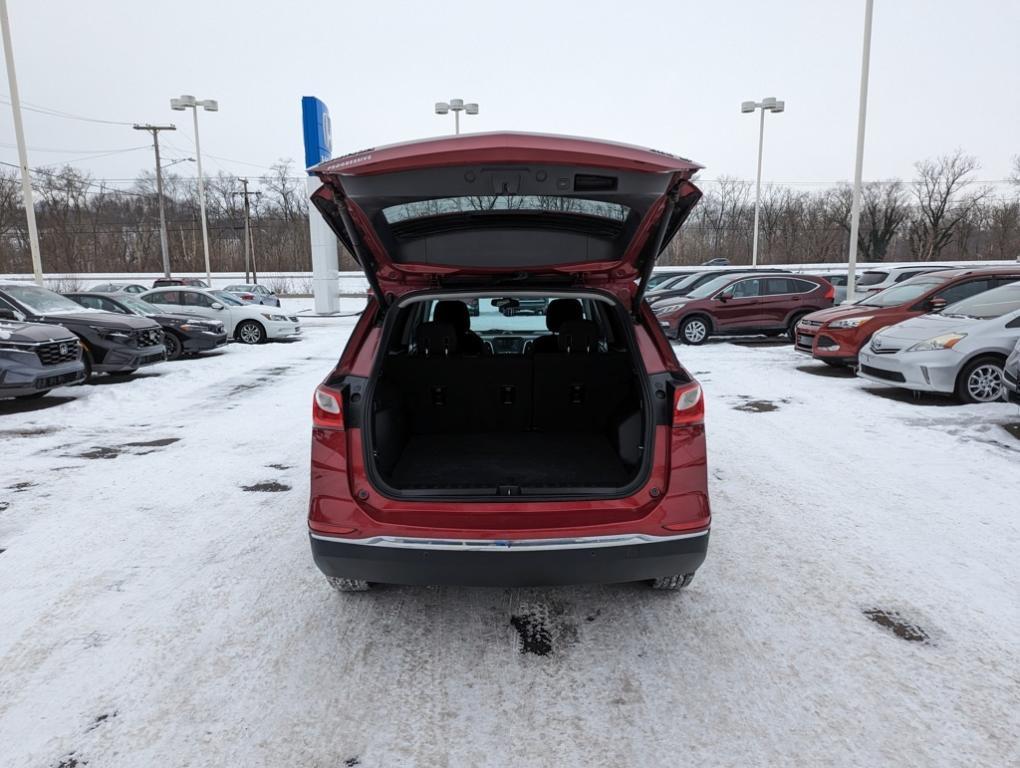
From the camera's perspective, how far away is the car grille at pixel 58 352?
7.66 metres

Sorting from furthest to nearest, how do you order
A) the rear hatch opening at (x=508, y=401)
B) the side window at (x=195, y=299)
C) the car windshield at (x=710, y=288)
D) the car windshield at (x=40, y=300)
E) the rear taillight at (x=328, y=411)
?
the side window at (x=195, y=299), the car windshield at (x=710, y=288), the car windshield at (x=40, y=300), the rear hatch opening at (x=508, y=401), the rear taillight at (x=328, y=411)

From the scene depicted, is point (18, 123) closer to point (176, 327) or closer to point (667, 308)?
point (176, 327)

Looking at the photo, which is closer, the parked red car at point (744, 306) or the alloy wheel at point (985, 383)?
the alloy wheel at point (985, 383)

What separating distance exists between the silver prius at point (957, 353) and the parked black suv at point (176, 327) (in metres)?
11.8

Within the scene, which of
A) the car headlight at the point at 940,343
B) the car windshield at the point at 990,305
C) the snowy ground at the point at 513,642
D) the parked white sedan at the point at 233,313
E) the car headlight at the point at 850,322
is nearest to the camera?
the snowy ground at the point at 513,642

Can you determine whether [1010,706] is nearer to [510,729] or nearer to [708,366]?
[510,729]

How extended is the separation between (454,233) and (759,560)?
2.49 meters

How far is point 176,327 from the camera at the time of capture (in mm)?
12391

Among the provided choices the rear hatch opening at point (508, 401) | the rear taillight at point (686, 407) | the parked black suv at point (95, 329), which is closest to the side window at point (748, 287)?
the rear hatch opening at point (508, 401)

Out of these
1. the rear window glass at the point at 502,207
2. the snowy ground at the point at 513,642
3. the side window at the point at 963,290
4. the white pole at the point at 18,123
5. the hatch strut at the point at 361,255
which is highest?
the white pole at the point at 18,123

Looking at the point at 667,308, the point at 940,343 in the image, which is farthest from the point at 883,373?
the point at 667,308

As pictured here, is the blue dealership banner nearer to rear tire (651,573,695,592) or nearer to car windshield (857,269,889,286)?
car windshield (857,269,889,286)

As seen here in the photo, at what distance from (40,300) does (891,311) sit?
13.4m

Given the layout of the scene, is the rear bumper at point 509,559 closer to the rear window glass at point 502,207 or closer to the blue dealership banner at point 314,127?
the rear window glass at point 502,207
